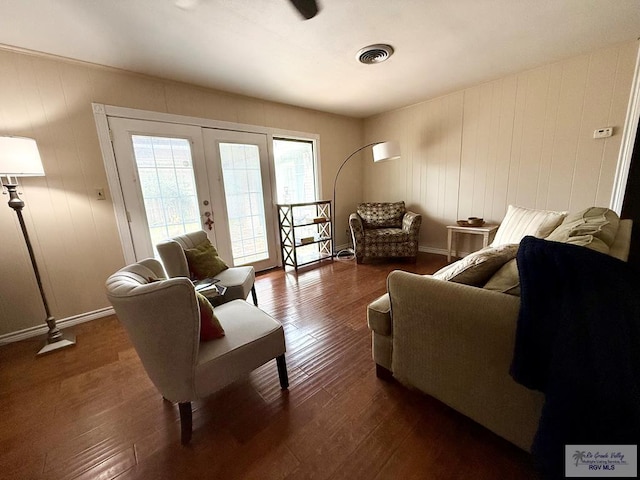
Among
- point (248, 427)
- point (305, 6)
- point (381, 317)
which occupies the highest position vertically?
point (305, 6)

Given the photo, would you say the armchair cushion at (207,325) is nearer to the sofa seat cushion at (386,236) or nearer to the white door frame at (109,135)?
the white door frame at (109,135)

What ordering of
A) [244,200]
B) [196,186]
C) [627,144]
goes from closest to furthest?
[627,144] → [196,186] → [244,200]

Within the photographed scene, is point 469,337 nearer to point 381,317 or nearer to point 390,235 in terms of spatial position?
point 381,317

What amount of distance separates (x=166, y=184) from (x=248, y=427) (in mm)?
2477

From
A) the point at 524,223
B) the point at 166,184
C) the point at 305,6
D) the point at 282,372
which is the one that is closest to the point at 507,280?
the point at 282,372

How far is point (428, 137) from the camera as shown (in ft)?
12.4

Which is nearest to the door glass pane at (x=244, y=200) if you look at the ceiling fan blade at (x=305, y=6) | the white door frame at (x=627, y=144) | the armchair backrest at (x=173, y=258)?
the armchair backrest at (x=173, y=258)

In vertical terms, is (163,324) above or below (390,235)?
above

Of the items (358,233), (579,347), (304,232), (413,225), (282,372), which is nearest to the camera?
(579,347)

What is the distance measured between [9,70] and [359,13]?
8.89 feet

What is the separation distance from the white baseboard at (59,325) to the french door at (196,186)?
2.11 ft

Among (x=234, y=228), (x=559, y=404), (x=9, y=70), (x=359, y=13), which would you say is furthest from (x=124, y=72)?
(x=559, y=404)

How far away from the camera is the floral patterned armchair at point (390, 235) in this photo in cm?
354

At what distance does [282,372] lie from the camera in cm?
144
